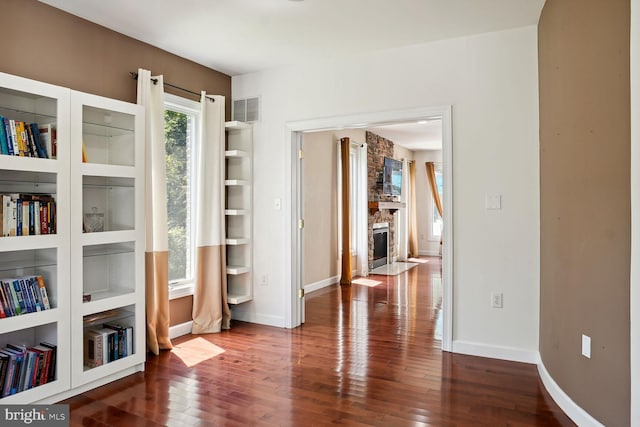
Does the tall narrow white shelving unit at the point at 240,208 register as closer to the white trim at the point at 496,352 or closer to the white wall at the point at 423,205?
the white trim at the point at 496,352

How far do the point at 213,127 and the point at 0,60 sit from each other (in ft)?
6.14

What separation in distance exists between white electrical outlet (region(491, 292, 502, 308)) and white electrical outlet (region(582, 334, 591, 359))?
1.14 meters

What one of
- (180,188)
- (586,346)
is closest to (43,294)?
(180,188)

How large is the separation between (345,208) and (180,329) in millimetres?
3572

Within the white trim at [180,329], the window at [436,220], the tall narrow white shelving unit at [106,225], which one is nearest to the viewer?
the tall narrow white shelving unit at [106,225]

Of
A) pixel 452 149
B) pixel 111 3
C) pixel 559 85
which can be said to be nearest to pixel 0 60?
pixel 111 3

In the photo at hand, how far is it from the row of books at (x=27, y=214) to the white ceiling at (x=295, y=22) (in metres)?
1.44

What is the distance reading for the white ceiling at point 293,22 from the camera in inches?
123

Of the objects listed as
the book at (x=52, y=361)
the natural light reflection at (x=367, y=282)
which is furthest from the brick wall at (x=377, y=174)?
the book at (x=52, y=361)

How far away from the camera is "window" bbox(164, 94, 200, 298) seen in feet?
13.7

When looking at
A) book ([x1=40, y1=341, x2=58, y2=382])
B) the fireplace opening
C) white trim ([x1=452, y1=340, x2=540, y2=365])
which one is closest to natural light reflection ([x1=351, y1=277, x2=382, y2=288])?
the fireplace opening

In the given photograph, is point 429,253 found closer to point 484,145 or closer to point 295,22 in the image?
point 484,145

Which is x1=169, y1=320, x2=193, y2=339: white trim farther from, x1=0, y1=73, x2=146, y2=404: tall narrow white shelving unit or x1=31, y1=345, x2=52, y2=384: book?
x1=31, y1=345, x2=52, y2=384: book

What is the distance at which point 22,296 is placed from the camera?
8.70 feet
